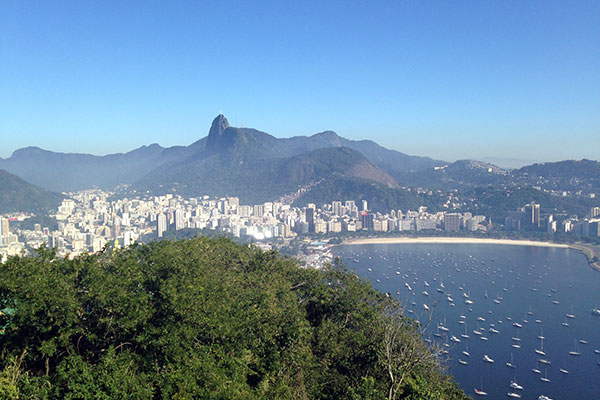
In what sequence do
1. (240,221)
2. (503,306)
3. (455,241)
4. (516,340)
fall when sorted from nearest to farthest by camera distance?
(516,340) < (503,306) < (455,241) < (240,221)

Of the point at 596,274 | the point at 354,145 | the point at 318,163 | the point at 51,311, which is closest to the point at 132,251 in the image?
the point at 51,311

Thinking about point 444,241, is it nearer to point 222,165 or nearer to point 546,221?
point 546,221

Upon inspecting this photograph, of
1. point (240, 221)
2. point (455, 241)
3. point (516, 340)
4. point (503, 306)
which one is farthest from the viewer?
point (240, 221)

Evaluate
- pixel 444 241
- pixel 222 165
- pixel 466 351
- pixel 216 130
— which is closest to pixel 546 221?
pixel 444 241

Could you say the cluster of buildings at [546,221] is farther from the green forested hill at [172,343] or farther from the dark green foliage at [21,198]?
the dark green foliage at [21,198]

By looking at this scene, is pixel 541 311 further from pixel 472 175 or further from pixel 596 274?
pixel 472 175

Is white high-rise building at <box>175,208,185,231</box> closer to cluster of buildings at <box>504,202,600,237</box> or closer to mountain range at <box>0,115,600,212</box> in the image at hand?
mountain range at <box>0,115,600,212</box>

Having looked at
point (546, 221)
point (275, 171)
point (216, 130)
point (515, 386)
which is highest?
point (216, 130)
